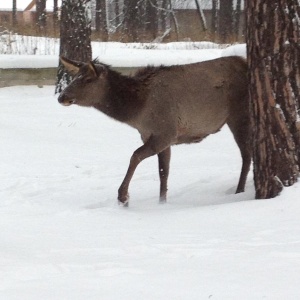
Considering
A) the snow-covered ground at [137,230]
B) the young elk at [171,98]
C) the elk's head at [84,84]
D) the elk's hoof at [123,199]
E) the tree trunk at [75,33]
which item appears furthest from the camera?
the tree trunk at [75,33]

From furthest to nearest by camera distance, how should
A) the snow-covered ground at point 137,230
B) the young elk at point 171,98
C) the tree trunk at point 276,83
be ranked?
the young elk at point 171,98, the tree trunk at point 276,83, the snow-covered ground at point 137,230

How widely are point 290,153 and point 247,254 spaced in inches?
65.4

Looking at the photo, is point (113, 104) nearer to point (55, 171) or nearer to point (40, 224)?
point (55, 171)

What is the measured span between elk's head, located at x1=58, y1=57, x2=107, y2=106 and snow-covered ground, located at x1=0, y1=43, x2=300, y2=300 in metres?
0.92

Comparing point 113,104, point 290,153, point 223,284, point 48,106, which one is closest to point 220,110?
point 113,104

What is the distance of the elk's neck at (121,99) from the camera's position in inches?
278

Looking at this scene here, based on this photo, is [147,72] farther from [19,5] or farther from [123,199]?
[19,5]

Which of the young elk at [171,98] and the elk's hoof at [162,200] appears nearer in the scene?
the elk's hoof at [162,200]

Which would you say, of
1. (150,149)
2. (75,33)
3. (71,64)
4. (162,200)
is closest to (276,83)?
(150,149)

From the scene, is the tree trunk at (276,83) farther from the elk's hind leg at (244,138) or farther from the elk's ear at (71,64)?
the elk's ear at (71,64)

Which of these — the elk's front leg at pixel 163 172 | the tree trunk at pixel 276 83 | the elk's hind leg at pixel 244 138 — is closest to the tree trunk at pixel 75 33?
the elk's front leg at pixel 163 172

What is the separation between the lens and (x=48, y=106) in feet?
39.3

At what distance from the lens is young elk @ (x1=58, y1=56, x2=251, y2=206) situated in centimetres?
698

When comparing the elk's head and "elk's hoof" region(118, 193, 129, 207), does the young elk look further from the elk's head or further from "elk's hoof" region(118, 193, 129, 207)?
"elk's hoof" region(118, 193, 129, 207)
